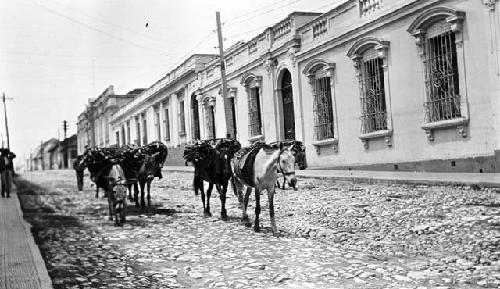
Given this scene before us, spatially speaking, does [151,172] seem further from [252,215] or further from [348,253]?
[348,253]

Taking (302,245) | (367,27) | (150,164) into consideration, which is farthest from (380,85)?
(302,245)

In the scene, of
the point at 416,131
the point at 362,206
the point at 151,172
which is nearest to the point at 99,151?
the point at 151,172

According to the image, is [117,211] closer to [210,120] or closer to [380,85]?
[380,85]

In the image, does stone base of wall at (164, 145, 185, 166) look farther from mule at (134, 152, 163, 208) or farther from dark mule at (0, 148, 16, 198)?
mule at (134, 152, 163, 208)

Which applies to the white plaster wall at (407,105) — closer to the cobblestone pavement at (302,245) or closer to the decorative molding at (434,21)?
the decorative molding at (434,21)

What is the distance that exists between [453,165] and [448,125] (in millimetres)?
1022

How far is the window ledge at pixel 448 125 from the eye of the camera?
13062mm

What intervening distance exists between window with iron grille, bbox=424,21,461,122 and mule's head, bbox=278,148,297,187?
22.8 feet

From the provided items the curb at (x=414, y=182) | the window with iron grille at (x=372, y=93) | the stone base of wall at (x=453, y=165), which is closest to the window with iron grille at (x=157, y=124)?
the curb at (x=414, y=182)

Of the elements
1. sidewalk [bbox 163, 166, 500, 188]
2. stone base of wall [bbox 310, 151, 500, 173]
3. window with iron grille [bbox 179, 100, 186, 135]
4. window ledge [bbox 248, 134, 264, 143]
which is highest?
window with iron grille [bbox 179, 100, 186, 135]

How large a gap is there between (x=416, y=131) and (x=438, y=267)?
30.7ft

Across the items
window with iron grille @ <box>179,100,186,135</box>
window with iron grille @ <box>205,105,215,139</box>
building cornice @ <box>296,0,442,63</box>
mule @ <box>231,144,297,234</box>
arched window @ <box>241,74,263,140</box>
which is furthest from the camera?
window with iron grille @ <box>179,100,186,135</box>

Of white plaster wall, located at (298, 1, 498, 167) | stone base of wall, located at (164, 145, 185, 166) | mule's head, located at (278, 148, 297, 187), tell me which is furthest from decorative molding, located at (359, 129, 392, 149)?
stone base of wall, located at (164, 145, 185, 166)

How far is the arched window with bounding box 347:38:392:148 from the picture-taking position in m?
15.8
